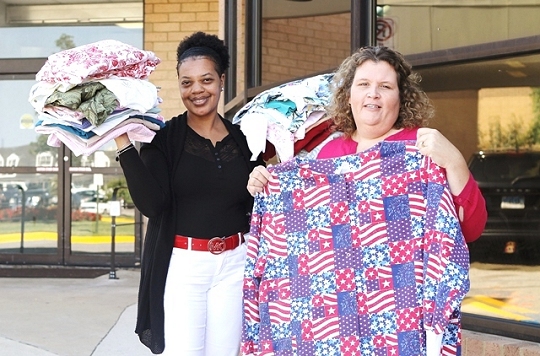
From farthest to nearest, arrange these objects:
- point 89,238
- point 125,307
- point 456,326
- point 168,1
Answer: point 89,238
point 168,1
point 125,307
point 456,326

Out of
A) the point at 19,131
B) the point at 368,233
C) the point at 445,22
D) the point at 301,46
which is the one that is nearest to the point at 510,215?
the point at 301,46

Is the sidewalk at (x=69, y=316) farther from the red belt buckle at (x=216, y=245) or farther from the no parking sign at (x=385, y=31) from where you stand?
the red belt buckle at (x=216, y=245)

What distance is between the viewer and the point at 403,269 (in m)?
2.78

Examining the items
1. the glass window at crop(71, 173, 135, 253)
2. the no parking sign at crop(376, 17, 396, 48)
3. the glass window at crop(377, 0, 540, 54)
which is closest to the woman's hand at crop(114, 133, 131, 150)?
the glass window at crop(377, 0, 540, 54)

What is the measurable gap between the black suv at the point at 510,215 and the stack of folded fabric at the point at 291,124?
4.43 meters

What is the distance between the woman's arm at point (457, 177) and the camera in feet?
8.68

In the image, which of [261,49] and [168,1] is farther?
[168,1]

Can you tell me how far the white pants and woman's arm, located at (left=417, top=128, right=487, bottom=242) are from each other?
3.18 feet

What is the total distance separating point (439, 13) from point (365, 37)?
542mm

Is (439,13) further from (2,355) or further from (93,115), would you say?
(2,355)

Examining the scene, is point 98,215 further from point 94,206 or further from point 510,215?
point 510,215

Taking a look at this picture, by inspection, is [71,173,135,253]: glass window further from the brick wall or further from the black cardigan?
the black cardigan

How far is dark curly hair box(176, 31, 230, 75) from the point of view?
11.1 ft

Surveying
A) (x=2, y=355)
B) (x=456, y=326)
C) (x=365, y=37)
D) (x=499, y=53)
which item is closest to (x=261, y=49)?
(x=365, y=37)
